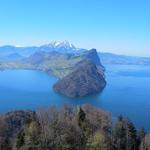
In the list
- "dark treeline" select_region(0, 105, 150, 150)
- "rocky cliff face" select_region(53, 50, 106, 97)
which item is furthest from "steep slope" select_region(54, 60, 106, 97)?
"dark treeline" select_region(0, 105, 150, 150)

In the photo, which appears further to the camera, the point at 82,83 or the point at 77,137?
the point at 82,83

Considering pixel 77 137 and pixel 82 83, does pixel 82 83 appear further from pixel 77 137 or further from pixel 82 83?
pixel 77 137

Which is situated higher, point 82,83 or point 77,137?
point 77,137

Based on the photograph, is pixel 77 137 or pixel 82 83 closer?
pixel 77 137

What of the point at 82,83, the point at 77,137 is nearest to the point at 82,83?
the point at 82,83

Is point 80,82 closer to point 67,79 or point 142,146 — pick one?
point 67,79

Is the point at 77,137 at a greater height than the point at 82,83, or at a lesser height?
greater

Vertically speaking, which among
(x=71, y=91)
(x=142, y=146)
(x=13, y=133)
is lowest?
(x=71, y=91)

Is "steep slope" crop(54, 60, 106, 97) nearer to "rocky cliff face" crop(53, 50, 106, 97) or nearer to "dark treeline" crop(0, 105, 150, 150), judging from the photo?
"rocky cliff face" crop(53, 50, 106, 97)

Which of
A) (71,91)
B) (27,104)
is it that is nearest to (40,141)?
(27,104)

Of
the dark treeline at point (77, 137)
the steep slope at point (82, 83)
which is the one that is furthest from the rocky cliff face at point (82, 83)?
the dark treeline at point (77, 137)

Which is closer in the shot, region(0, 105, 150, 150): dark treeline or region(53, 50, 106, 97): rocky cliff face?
region(0, 105, 150, 150): dark treeline
